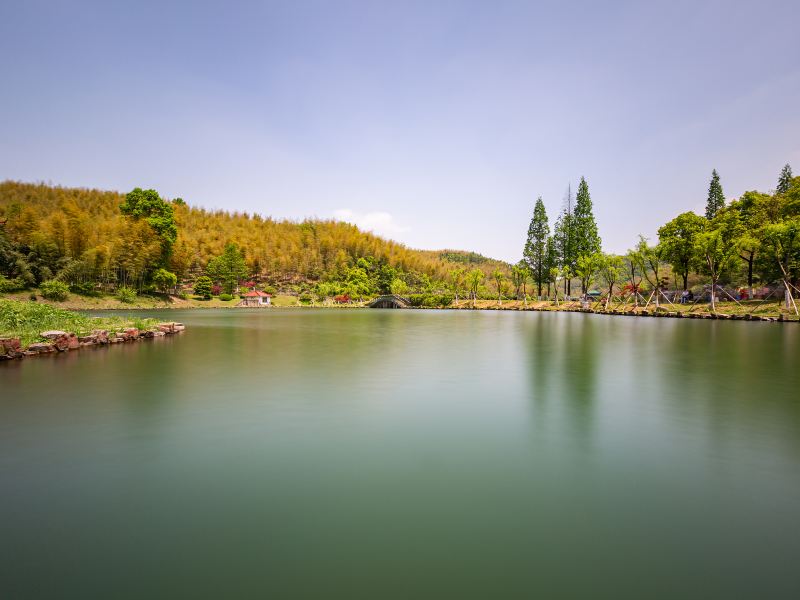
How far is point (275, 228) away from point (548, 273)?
231 ft

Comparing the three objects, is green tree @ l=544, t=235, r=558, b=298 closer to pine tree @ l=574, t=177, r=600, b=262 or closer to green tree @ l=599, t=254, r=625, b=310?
pine tree @ l=574, t=177, r=600, b=262

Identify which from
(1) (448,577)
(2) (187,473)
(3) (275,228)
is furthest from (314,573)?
(3) (275,228)

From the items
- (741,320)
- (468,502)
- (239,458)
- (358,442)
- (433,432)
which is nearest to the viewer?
(468,502)

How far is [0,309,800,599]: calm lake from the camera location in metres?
2.71

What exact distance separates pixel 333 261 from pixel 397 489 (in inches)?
3472

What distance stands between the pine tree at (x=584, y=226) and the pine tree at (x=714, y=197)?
19.2 m

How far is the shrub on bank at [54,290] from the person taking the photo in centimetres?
4041

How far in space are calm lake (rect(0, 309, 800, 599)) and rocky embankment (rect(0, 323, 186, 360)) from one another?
3.95 meters

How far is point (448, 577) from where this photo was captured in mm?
2676

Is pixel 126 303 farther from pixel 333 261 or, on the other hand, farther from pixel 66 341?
pixel 333 261

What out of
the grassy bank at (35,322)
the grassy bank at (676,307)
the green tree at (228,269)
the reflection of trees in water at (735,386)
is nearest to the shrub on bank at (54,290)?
the green tree at (228,269)

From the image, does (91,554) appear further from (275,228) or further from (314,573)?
(275,228)

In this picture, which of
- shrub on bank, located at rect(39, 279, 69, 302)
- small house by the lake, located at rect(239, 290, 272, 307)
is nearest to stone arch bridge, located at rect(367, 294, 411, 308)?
small house by the lake, located at rect(239, 290, 272, 307)

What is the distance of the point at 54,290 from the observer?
40.5 metres
